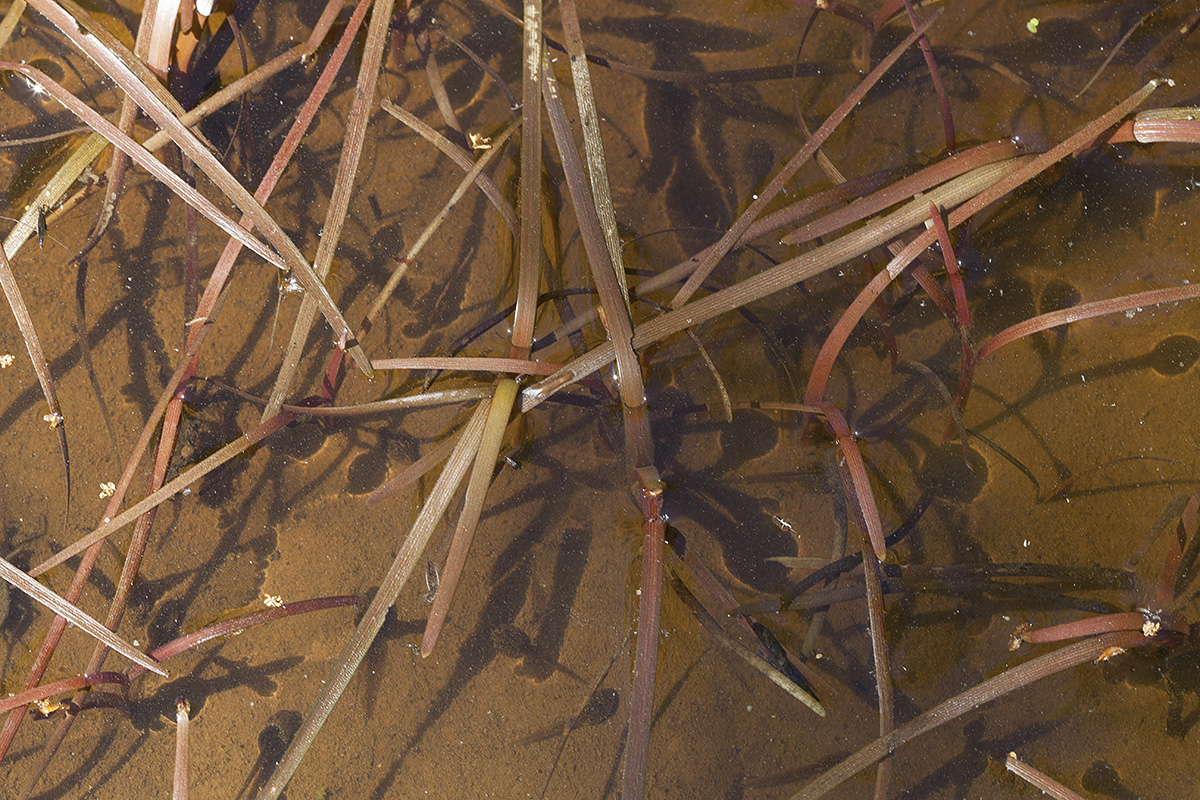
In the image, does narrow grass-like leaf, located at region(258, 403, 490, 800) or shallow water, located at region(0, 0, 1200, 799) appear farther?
shallow water, located at region(0, 0, 1200, 799)

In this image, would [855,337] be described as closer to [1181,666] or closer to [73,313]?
[1181,666]

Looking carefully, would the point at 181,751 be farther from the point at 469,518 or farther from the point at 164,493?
the point at 469,518

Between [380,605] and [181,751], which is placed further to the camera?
[181,751]

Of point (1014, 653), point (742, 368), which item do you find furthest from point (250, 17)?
point (1014, 653)

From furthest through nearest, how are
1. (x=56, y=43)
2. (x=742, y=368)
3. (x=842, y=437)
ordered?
1. (x=56, y=43)
2. (x=742, y=368)
3. (x=842, y=437)

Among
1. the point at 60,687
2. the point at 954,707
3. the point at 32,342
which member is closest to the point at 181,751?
the point at 60,687

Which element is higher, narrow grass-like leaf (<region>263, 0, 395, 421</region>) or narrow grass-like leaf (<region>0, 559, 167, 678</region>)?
narrow grass-like leaf (<region>263, 0, 395, 421</region>)

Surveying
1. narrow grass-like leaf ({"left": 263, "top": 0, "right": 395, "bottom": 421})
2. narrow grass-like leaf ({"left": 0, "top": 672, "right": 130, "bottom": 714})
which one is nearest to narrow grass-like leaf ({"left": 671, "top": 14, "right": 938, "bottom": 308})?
narrow grass-like leaf ({"left": 263, "top": 0, "right": 395, "bottom": 421})

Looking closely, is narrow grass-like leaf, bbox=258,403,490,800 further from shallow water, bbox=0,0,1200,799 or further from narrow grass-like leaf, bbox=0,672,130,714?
narrow grass-like leaf, bbox=0,672,130,714
